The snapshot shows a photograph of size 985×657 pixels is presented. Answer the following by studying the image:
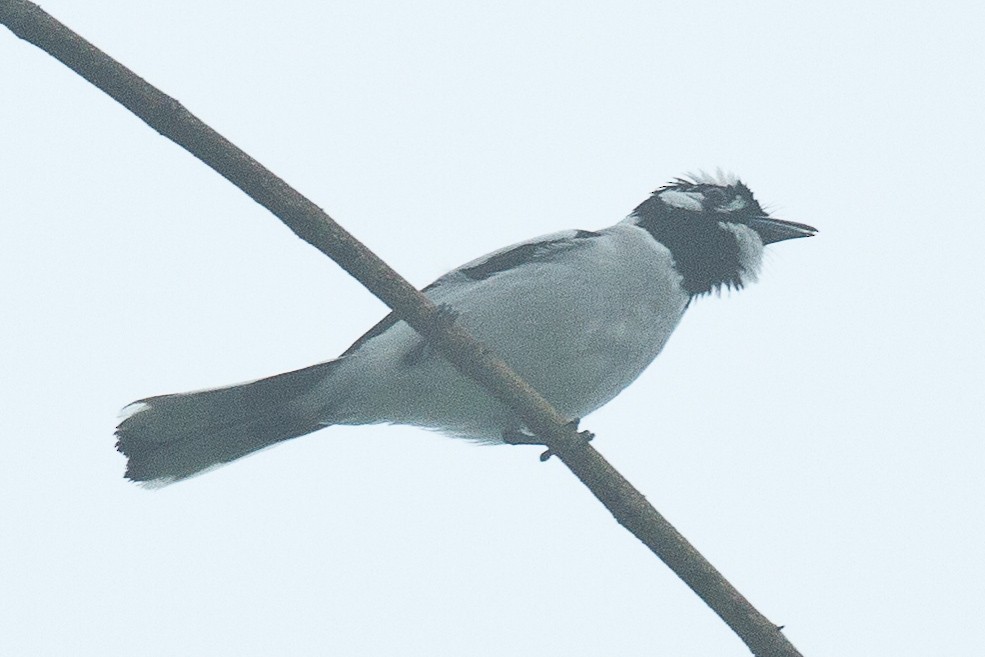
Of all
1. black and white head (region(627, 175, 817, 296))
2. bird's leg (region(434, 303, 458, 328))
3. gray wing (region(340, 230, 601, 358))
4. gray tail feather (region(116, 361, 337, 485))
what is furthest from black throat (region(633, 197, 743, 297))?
bird's leg (region(434, 303, 458, 328))

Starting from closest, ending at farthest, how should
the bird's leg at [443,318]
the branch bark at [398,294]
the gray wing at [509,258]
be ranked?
the branch bark at [398,294] < the bird's leg at [443,318] < the gray wing at [509,258]

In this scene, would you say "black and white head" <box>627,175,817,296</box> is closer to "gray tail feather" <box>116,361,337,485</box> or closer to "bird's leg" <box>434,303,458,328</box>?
"gray tail feather" <box>116,361,337,485</box>

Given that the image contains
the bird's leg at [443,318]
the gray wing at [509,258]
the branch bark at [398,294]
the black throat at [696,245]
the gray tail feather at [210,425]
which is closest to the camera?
the branch bark at [398,294]

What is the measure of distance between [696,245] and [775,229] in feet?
2.40

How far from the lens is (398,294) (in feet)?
13.6

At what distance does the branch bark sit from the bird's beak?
11.3ft

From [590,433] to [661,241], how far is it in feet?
6.96

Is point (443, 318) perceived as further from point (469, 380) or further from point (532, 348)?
point (532, 348)

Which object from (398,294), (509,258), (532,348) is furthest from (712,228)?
(398,294)

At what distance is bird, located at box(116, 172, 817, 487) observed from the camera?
5.96 m

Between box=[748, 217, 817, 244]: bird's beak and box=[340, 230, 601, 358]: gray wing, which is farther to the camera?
box=[748, 217, 817, 244]: bird's beak

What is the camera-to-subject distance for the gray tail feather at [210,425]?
6090 millimetres

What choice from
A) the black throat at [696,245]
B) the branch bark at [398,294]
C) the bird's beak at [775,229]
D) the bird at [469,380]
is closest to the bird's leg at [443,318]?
the branch bark at [398,294]

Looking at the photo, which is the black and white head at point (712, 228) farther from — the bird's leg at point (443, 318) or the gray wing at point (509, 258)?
the bird's leg at point (443, 318)
